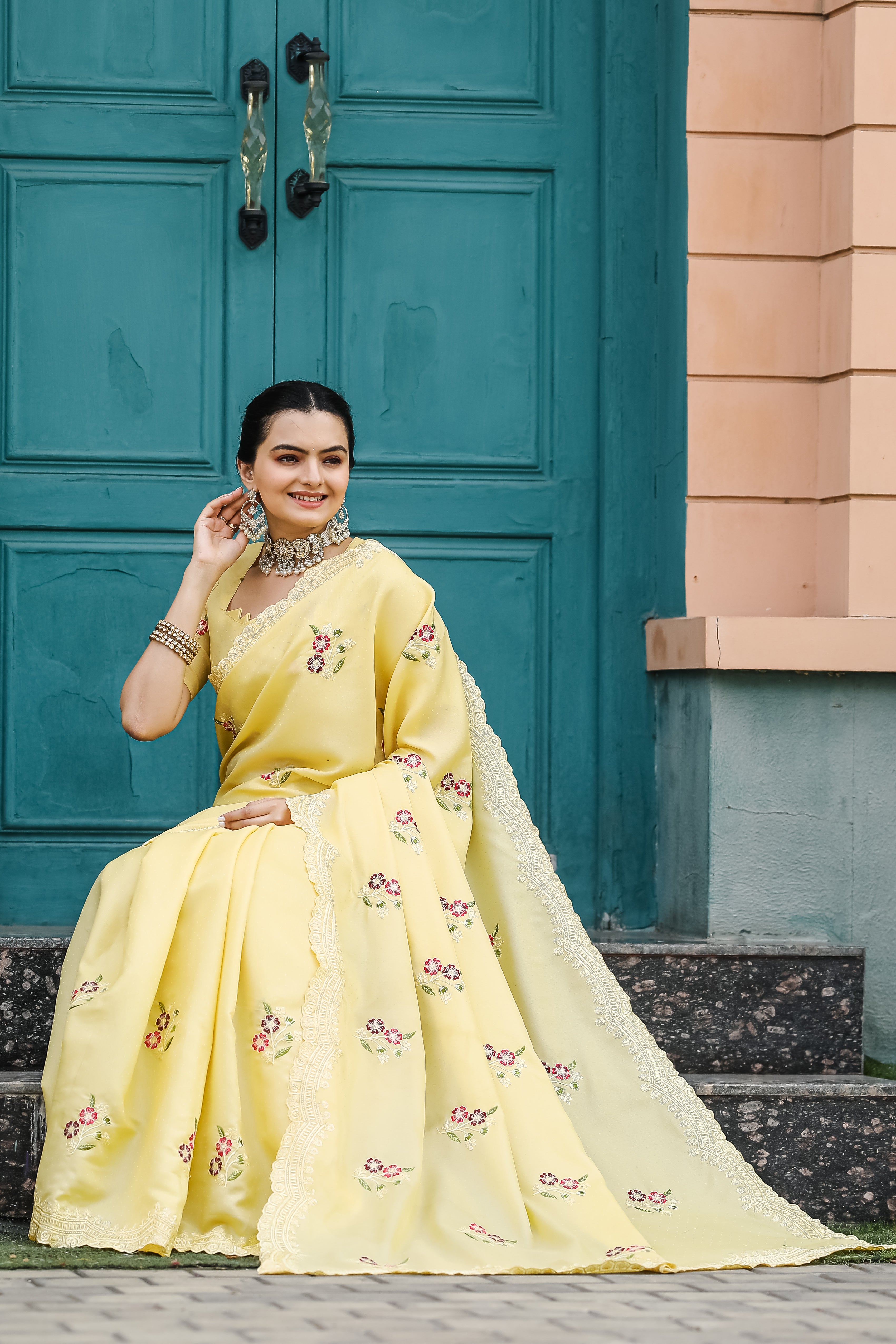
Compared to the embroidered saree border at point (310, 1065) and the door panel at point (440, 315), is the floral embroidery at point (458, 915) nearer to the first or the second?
the embroidered saree border at point (310, 1065)

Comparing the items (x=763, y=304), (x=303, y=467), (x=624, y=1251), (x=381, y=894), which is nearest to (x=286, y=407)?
(x=303, y=467)

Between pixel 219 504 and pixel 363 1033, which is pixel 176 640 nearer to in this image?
pixel 219 504

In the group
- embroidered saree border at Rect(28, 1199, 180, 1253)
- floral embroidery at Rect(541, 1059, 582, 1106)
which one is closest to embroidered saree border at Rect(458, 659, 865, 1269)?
floral embroidery at Rect(541, 1059, 582, 1106)

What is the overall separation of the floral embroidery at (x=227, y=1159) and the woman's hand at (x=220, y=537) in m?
1.08

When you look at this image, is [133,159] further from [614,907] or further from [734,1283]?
[734,1283]

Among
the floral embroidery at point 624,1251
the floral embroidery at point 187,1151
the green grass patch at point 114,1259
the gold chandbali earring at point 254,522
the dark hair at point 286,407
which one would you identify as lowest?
the green grass patch at point 114,1259

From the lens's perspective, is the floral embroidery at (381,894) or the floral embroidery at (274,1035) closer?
the floral embroidery at (274,1035)

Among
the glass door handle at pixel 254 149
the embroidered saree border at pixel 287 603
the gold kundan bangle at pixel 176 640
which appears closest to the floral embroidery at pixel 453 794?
the embroidered saree border at pixel 287 603

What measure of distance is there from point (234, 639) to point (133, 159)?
1450 millimetres

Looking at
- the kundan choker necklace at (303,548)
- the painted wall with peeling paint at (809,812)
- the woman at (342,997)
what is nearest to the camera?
the woman at (342,997)

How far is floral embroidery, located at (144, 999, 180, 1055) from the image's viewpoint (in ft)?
7.94

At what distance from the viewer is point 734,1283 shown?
7.25 ft

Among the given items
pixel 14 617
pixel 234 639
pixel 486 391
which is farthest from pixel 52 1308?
pixel 486 391

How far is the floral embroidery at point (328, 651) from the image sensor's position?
2.78 m
